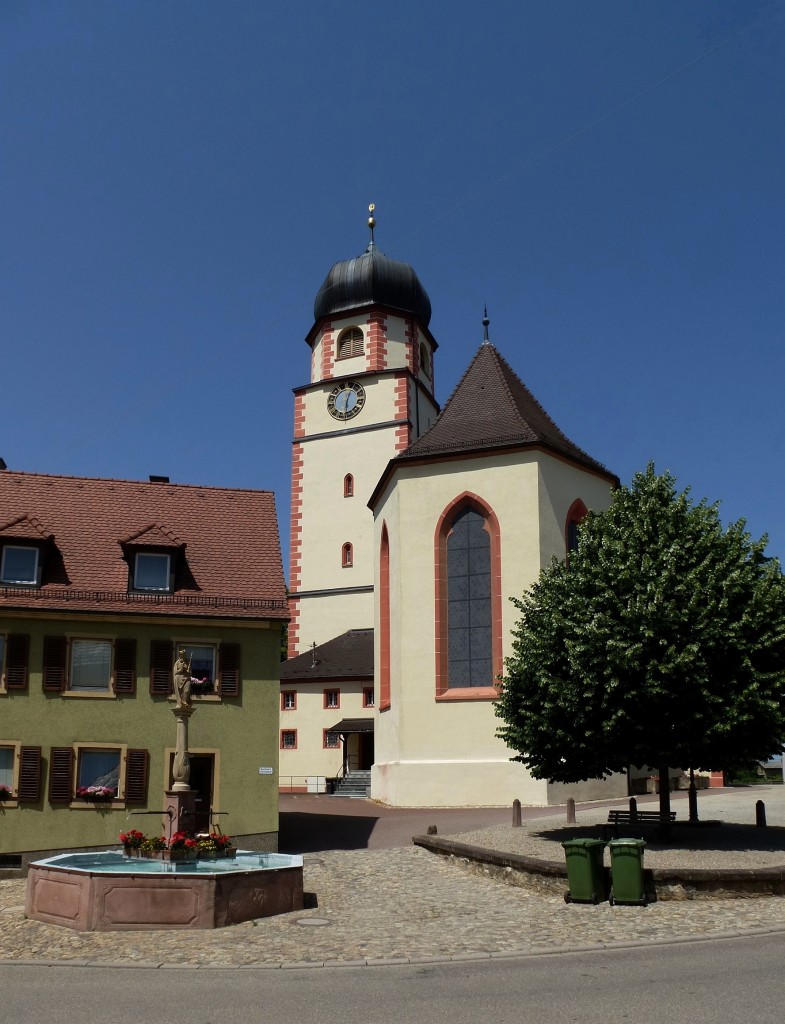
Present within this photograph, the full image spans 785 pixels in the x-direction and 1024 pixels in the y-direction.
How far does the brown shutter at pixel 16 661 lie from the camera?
19828 millimetres

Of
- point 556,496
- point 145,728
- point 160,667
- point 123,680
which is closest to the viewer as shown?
point 145,728

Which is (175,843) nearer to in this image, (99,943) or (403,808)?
(99,943)

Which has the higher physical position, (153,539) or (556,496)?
(556,496)

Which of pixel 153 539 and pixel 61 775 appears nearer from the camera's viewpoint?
pixel 61 775

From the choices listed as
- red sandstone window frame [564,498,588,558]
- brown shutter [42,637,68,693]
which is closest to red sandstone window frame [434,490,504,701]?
red sandstone window frame [564,498,588,558]

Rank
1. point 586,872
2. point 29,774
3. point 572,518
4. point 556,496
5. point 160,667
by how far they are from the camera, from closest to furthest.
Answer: point 586,872 < point 29,774 < point 160,667 < point 556,496 < point 572,518

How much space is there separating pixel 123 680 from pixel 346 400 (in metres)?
26.8

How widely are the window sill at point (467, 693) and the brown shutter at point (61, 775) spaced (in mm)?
11704

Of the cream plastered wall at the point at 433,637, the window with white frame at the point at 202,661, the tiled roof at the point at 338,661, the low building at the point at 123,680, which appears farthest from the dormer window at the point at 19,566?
the tiled roof at the point at 338,661

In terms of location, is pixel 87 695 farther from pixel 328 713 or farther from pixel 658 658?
pixel 328 713

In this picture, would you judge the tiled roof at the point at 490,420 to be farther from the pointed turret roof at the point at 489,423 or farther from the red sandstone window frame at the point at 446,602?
the red sandstone window frame at the point at 446,602

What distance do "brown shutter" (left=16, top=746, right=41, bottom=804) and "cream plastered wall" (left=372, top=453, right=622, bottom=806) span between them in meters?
11.7

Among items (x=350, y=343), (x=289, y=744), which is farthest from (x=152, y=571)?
(x=350, y=343)

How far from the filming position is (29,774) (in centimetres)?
1933
